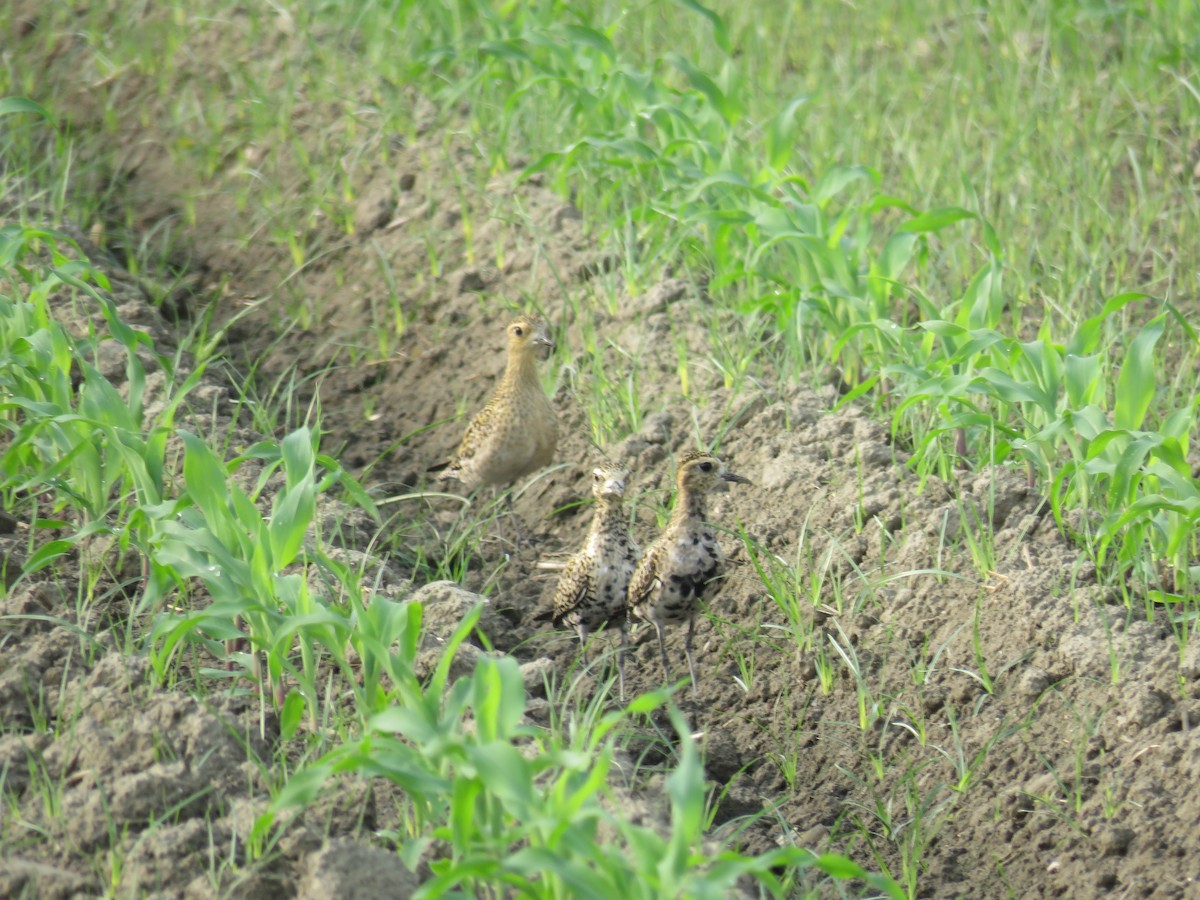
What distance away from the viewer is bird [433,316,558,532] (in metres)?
6.23

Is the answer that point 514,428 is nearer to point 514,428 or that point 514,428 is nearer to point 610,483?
point 514,428

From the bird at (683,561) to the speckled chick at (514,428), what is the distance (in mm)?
964

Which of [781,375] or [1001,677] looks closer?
[1001,677]

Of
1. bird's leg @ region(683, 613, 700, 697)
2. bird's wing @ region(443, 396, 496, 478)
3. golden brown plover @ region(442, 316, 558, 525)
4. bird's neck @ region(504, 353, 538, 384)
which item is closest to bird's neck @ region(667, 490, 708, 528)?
bird's leg @ region(683, 613, 700, 697)

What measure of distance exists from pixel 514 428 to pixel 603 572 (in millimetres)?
1082

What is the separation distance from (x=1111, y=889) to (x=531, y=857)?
79.3 inches

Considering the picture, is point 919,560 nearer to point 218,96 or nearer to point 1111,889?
point 1111,889

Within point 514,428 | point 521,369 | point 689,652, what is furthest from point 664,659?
point 521,369

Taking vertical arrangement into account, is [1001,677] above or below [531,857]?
below

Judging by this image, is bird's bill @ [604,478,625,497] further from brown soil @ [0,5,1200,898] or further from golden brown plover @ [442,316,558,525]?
golden brown plover @ [442,316,558,525]

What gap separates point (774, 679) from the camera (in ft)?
17.8

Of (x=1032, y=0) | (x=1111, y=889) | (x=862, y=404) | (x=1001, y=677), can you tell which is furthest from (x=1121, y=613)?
(x=1032, y=0)

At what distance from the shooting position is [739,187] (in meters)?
6.97

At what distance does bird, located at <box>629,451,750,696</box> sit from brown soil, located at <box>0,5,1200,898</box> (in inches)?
12.0
